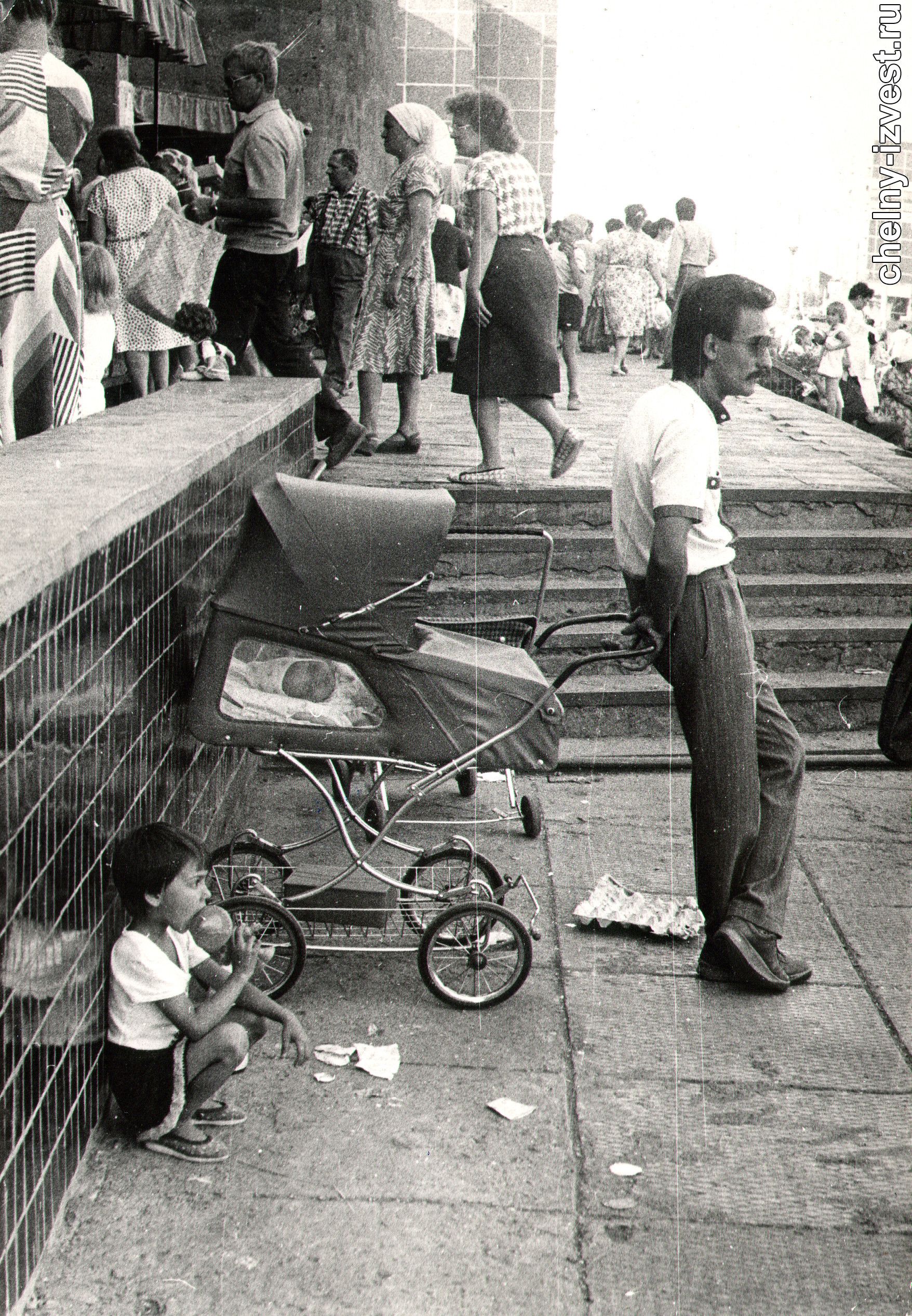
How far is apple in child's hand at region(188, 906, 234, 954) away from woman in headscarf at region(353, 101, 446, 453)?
5886mm

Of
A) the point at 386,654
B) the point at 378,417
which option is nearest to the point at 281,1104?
the point at 386,654

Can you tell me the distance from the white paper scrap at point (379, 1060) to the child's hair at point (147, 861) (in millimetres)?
824

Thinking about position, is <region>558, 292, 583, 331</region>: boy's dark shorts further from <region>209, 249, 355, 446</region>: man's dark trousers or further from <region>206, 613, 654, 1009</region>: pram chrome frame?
<region>206, 613, 654, 1009</region>: pram chrome frame

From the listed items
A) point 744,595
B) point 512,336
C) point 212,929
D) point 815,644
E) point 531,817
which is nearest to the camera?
point 212,929

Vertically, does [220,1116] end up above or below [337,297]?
below

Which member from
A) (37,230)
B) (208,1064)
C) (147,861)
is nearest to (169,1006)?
(208,1064)

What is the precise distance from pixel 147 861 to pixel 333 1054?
0.93 metres

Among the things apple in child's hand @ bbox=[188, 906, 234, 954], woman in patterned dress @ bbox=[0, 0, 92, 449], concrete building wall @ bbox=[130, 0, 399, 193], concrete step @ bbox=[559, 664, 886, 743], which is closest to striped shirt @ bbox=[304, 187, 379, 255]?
concrete step @ bbox=[559, 664, 886, 743]

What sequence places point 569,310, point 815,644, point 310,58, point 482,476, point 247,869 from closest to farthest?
point 247,869 < point 815,644 < point 482,476 < point 569,310 < point 310,58

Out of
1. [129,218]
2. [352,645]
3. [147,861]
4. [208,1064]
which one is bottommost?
[208,1064]

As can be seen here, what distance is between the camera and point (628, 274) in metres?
16.3

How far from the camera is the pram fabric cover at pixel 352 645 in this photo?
4129 millimetres

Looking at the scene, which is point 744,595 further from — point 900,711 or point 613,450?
point 900,711

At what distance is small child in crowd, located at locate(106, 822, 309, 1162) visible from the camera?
3.38 metres
